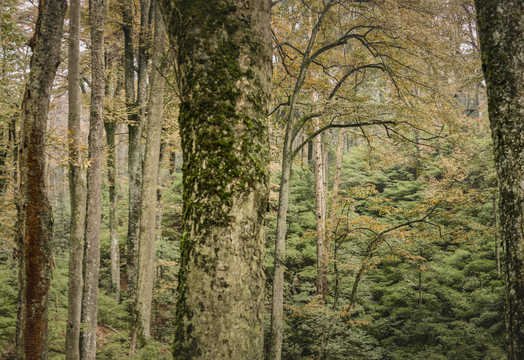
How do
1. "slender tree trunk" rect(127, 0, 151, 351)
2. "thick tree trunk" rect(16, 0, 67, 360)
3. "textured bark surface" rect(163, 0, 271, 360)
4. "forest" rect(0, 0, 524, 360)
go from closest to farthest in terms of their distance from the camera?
"textured bark surface" rect(163, 0, 271, 360), "forest" rect(0, 0, 524, 360), "thick tree trunk" rect(16, 0, 67, 360), "slender tree trunk" rect(127, 0, 151, 351)

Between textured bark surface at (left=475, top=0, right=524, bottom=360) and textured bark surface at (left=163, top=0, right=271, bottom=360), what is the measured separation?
2375mm

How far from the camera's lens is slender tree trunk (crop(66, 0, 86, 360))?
5.38 metres

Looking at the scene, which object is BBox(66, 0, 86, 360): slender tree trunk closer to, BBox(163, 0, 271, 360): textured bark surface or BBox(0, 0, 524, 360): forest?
BBox(0, 0, 524, 360): forest

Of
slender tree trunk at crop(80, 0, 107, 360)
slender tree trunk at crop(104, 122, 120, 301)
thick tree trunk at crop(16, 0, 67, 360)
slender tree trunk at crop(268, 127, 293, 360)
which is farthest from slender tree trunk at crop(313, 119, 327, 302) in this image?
slender tree trunk at crop(104, 122, 120, 301)

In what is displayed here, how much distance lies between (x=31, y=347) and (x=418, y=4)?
31.8ft

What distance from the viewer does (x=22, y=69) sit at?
9945mm

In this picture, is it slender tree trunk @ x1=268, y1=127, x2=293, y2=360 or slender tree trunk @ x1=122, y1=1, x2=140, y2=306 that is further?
slender tree trunk @ x1=122, y1=1, x2=140, y2=306

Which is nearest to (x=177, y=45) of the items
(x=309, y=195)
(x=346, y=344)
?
(x=346, y=344)

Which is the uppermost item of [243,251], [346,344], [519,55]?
[519,55]

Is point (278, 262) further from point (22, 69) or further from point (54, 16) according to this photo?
point (22, 69)

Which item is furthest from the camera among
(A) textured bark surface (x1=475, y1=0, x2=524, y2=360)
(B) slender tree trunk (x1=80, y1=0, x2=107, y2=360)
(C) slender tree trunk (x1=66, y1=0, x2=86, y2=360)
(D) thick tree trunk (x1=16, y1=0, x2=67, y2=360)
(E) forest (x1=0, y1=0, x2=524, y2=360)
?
(B) slender tree trunk (x1=80, y1=0, x2=107, y2=360)

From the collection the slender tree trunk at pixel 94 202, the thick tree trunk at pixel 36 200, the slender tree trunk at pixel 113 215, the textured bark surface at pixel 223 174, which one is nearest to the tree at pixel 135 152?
the slender tree trunk at pixel 113 215

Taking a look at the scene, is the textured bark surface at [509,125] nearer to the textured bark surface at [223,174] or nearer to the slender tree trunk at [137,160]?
the textured bark surface at [223,174]

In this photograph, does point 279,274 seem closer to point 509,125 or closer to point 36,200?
point 36,200
